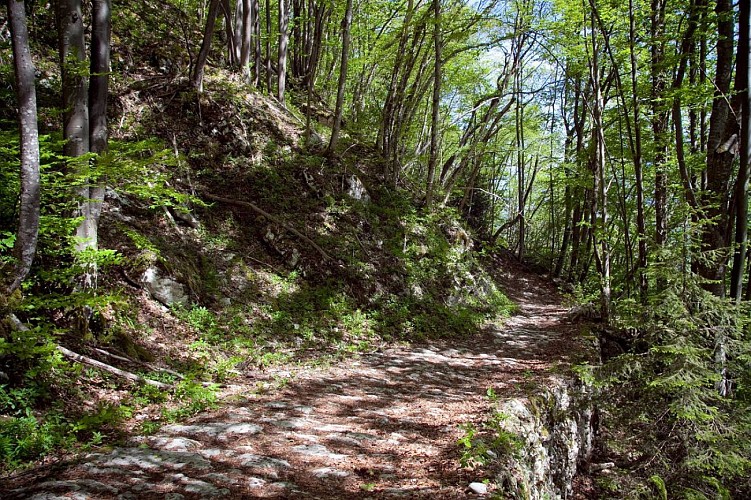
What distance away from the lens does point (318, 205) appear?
1088 centimetres

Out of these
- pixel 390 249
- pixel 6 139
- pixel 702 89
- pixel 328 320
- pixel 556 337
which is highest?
pixel 702 89

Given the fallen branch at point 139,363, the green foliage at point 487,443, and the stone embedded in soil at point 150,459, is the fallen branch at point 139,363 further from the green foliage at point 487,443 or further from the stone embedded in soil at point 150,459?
the green foliage at point 487,443

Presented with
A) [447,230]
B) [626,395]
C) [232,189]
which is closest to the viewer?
[626,395]

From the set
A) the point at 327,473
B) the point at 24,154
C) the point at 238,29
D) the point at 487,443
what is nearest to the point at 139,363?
the point at 24,154

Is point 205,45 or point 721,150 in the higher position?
point 205,45

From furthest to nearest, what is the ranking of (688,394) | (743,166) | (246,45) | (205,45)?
(246,45) → (205,45) → (743,166) → (688,394)

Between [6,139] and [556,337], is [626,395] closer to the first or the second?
[556,337]

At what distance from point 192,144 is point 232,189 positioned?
1.60 metres

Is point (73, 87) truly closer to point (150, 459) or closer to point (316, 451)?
point (150, 459)

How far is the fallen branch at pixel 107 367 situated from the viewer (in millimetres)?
4107

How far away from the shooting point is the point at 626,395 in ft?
17.9

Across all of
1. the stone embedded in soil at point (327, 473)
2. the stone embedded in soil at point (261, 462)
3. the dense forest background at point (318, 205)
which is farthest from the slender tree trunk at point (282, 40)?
the stone embedded in soil at point (327, 473)

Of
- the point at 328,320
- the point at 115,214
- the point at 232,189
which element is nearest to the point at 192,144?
the point at 232,189

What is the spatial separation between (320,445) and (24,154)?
3.86 meters
